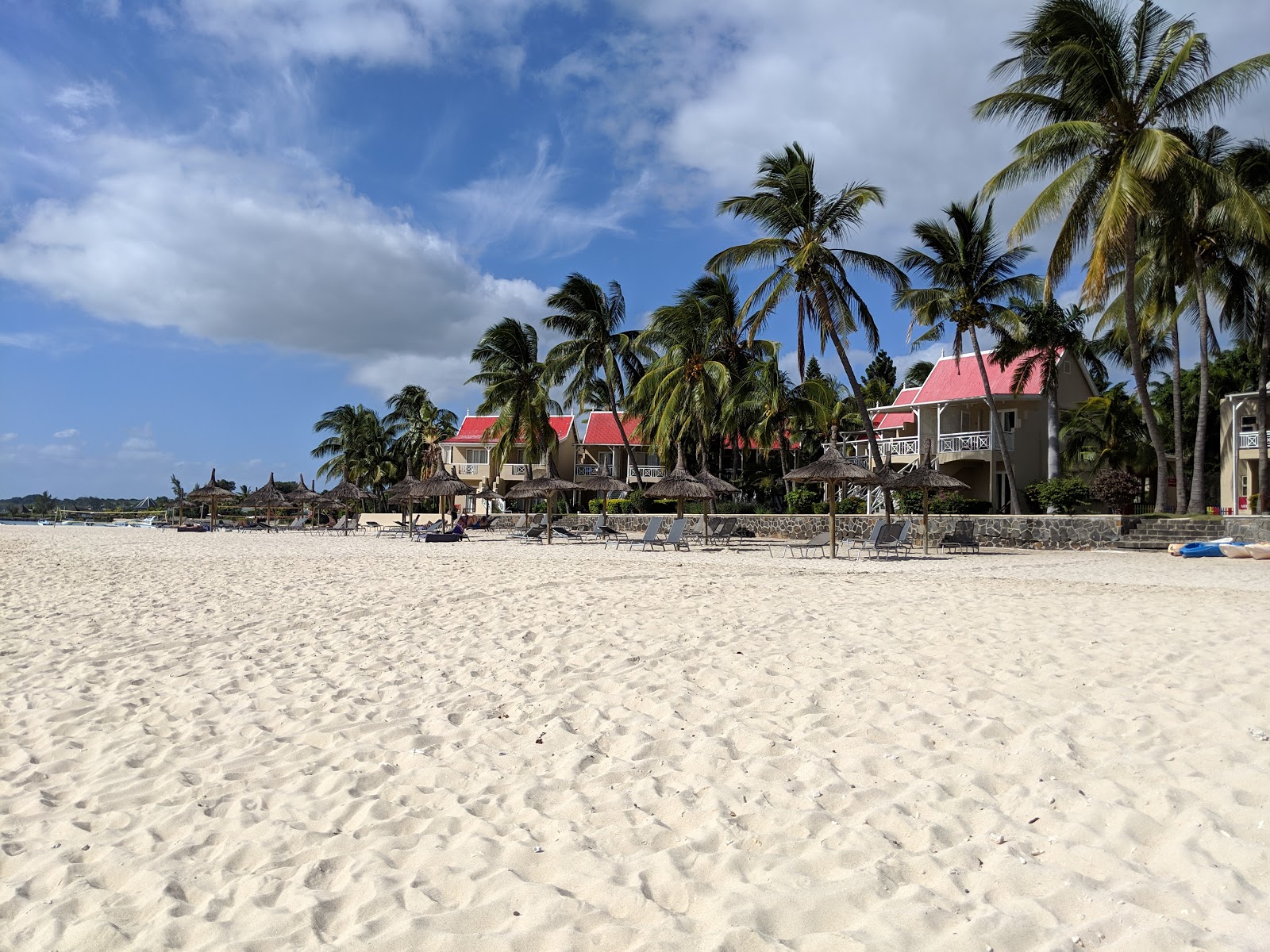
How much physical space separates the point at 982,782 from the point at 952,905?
1.09m

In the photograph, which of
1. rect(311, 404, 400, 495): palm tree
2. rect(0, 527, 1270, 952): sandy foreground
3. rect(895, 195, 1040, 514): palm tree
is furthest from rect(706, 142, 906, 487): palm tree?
rect(311, 404, 400, 495): palm tree

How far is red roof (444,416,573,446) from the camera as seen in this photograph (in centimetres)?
4459

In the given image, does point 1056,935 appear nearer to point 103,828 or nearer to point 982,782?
point 982,782

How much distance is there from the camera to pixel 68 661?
5852 millimetres

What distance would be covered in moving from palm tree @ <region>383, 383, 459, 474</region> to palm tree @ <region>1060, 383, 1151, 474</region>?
105ft

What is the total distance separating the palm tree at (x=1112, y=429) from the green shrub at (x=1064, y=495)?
13.9 feet

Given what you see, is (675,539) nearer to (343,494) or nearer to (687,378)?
(687,378)

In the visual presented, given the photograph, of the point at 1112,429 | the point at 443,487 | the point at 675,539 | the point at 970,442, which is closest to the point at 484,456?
the point at 443,487

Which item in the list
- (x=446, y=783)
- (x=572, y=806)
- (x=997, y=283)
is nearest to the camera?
(x=572, y=806)

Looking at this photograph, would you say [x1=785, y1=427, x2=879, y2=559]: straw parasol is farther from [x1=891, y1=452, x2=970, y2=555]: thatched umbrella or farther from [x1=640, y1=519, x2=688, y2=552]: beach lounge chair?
[x1=640, y1=519, x2=688, y2=552]: beach lounge chair

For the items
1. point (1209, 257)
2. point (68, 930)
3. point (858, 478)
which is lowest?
point (68, 930)

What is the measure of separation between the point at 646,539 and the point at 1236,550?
11870 millimetres

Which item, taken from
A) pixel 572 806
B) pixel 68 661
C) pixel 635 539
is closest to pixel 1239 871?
pixel 572 806

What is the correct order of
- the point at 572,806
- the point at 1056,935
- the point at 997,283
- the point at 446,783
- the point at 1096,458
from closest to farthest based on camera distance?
the point at 1056,935 < the point at 572,806 < the point at 446,783 < the point at 997,283 < the point at 1096,458
